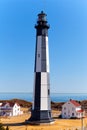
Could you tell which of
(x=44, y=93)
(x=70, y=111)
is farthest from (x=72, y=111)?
(x=44, y=93)

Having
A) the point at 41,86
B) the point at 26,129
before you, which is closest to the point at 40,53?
the point at 41,86

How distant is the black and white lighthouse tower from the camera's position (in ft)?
116

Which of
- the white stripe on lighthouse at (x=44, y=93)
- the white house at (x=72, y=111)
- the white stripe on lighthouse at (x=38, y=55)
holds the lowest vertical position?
the white house at (x=72, y=111)

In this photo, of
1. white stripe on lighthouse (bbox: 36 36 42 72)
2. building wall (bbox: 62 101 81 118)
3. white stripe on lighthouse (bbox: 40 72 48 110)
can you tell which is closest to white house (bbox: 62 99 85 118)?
building wall (bbox: 62 101 81 118)

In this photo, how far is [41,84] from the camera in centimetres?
3553

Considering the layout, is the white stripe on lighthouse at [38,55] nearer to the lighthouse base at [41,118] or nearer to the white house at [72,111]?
the lighthouse base at [41,118]

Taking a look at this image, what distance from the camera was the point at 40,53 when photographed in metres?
36.1

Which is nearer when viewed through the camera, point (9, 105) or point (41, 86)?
point (41, 86)

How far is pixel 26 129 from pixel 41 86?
6.09m

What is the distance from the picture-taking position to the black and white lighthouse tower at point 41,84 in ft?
116

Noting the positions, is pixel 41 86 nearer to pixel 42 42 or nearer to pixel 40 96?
pixel 40 96

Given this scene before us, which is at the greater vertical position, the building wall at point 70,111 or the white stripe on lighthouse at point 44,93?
the white stripe on lighthouse at point 44,93

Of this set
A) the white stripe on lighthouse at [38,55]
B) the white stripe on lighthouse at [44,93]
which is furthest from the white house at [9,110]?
the white stripe on lighthouse at [38,55]

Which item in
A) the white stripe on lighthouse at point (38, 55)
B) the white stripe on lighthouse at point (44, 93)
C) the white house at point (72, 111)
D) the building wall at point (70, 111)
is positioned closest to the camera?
the white stripe on lighthouse at point (44, 93)
